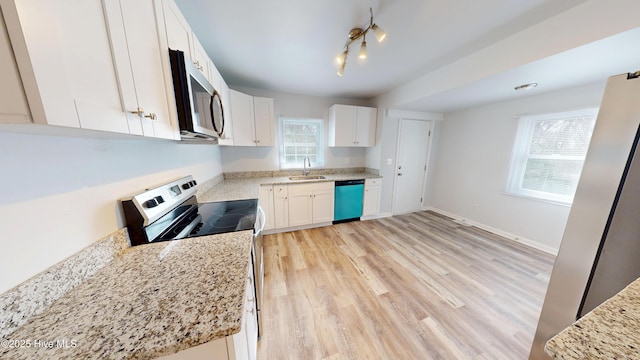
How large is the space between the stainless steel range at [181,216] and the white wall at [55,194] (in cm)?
8

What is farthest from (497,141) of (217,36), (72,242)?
(72,242)

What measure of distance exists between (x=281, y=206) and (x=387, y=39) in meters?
2.44

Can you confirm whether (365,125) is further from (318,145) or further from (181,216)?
(181,216)

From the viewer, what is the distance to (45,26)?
44 centimetres

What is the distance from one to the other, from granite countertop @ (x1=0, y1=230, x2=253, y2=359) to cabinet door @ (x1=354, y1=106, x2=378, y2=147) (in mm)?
2990

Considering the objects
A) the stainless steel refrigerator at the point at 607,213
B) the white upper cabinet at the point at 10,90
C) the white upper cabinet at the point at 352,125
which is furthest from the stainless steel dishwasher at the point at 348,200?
the white upper cabinet at the point at 10,90

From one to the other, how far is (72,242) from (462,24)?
8.79ft

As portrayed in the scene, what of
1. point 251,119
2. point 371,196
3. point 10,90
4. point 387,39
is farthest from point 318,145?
point 10,90

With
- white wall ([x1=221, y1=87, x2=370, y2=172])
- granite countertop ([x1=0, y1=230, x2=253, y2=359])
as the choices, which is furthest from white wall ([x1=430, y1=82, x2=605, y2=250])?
granite countertop ([x1=0, y1=230, x2=253, y2=359])

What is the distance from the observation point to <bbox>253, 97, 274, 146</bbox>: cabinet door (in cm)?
280

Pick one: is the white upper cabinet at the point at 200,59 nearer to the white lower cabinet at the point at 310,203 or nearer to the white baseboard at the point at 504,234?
the white lower cabinet at the point at 310,203

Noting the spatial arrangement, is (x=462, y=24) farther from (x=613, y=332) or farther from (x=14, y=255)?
(x=14, y=255)

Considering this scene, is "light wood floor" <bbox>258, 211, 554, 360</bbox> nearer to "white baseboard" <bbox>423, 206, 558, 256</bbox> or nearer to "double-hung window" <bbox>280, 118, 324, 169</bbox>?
"white baseboard" <bbox>423, 206, 558, 256</bbox>

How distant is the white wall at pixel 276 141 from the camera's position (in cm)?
307
